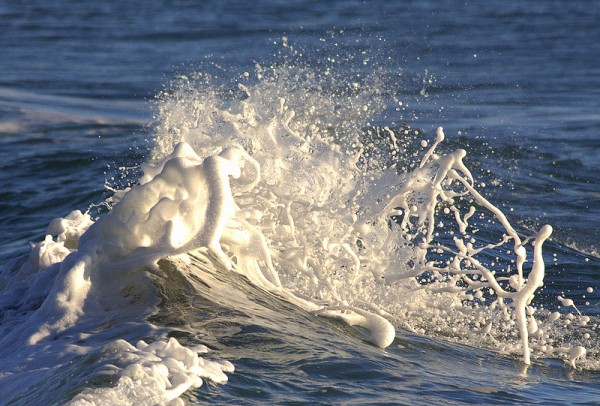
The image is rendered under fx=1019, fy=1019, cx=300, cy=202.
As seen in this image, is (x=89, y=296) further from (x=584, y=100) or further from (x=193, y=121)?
(x=584, y=100)

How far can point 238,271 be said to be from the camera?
257 inches

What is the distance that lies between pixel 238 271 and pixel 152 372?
195 cm

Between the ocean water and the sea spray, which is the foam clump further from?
the sea spray

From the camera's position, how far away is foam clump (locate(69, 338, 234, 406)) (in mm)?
4434

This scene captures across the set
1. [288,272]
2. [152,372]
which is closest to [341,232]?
[288,272]

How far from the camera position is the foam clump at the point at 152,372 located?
4.43 m

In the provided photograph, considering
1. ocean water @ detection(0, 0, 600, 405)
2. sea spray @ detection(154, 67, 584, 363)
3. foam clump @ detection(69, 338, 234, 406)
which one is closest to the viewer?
foam clump @ detection(69, 338, 234, 406)

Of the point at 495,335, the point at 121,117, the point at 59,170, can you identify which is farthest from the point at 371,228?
the point at 121,117

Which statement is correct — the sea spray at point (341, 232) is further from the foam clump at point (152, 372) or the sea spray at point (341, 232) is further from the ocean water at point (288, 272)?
the foam clump at point (152, 372)

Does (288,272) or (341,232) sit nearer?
(341,232)

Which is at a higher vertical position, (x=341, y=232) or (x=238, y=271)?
(x=341, y=232)

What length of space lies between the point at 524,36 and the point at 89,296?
19701 mm

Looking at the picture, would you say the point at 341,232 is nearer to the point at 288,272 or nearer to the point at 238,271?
the point at 288,272

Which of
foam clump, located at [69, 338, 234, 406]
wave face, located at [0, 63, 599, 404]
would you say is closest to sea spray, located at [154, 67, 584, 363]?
wave face, located at [0, 63, 599, 404]
